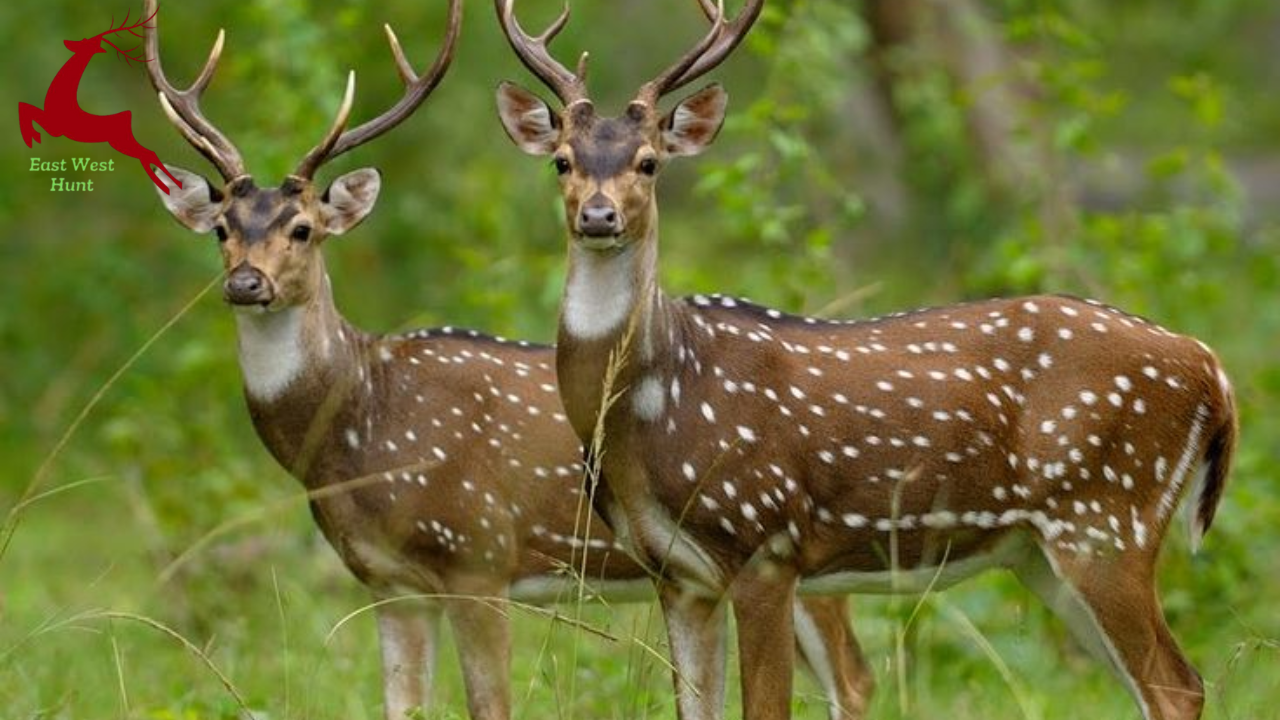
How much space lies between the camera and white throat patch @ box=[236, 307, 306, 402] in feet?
26.8

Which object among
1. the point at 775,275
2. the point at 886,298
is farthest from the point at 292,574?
the point at 886,298

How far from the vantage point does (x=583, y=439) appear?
7.52 m

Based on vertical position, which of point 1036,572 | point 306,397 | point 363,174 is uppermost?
point 363,174

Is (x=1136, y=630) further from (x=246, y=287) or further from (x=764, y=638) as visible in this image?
(x=246, y=287)

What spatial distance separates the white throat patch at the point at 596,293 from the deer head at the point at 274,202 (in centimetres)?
115

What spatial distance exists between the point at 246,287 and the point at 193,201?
2.26ft

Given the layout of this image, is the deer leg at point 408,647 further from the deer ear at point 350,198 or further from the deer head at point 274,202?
the deer ear at point 350,198

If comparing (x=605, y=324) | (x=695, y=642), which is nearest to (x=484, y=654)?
(x=695, y=642)

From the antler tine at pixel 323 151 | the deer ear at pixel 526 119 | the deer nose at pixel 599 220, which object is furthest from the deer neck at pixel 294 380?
the deer nose at pixel 599 220

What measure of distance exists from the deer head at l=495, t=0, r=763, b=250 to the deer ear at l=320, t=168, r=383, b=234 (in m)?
0.79

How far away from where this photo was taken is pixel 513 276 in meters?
11.0

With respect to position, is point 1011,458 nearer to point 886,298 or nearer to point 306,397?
point 306,397

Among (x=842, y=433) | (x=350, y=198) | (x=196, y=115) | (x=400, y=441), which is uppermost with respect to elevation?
(x=196, y=115)

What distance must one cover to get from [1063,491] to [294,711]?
2487mm
